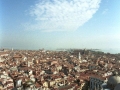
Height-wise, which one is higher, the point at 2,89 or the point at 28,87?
the point at 28,87

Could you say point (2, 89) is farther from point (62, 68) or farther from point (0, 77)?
point (62, 68)

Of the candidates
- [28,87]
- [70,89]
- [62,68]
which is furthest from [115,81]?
[62,68]

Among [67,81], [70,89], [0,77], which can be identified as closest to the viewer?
[70,89]

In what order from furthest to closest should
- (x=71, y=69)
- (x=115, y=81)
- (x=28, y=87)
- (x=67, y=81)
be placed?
(x=71, y=69) → (x=67, y=81) → (x=115, y=81) → (x=28, y=87)

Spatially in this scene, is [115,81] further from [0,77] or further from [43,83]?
[0,77]

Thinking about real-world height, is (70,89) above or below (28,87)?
below

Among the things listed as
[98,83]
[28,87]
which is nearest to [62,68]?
[98,83]

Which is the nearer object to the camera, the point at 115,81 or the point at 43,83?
the point at 115,81

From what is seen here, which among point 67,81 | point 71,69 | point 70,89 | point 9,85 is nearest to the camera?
point 70,89

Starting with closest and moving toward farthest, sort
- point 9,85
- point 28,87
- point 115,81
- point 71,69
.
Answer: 1. point 28,87
2. point 115,81
3. point 9,85
4. point 71,69
